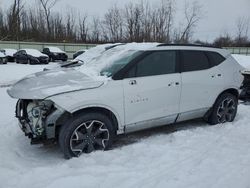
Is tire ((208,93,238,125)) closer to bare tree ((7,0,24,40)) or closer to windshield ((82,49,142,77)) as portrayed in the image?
windshield ((82,49,142,77))

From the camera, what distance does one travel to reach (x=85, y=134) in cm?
439

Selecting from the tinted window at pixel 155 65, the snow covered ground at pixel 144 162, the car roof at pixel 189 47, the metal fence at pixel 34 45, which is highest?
the metal fence at pixel 34 45

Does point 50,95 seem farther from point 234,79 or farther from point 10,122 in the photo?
point 234,79

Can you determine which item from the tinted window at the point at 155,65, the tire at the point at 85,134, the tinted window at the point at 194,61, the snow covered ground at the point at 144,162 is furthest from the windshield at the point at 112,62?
the snow covered ground at the point at 144,162

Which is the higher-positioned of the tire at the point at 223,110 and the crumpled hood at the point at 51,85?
the crumpled hood at the point at 51,85

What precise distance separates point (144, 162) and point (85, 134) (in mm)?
962

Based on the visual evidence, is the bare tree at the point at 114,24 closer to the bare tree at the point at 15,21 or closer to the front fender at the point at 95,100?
the bare tree at the point at 15,21

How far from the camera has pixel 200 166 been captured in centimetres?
408

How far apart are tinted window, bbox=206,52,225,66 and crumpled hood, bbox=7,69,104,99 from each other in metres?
2.50

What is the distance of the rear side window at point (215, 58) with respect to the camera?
5823mm

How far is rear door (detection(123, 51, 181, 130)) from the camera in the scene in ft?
15.4

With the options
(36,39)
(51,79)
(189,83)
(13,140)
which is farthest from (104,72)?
(36,39)

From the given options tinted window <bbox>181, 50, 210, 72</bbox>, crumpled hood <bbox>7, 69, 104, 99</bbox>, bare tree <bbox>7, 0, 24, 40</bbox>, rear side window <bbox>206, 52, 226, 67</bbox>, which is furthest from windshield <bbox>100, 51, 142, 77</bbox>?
bare tree <bbox>7, 0, 24, 40</bbox>

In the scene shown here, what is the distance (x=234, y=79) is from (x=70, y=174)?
3975 millimetres
